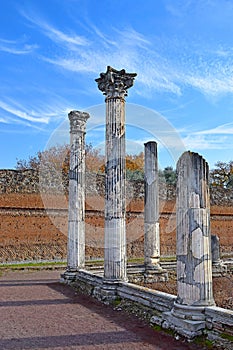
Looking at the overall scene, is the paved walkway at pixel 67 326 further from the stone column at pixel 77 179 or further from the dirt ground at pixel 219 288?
the stone column at pixel 77 179

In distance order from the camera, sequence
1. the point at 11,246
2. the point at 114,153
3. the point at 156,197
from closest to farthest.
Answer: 1. the point at 114,153
2. the point at 156,197
3. the point at 11,246

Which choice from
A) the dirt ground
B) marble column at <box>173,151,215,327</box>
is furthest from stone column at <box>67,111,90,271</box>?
marble column at <box>173,151,215,327</box>

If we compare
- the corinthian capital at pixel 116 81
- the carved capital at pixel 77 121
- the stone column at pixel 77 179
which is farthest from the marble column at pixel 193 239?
the carved capital at pixel 77 121

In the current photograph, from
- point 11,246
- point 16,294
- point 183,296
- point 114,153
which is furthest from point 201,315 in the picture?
point 11,246

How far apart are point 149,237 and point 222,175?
2906 centimetres

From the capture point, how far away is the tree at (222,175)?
127 ft

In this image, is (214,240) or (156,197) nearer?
(156,197)

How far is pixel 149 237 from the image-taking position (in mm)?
12688

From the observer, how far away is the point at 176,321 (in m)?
6.23

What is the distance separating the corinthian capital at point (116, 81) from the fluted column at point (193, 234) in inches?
145

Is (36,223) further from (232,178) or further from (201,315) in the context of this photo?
(232,178)

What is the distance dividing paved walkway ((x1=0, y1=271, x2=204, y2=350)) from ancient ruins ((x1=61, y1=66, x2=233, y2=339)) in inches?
16.3

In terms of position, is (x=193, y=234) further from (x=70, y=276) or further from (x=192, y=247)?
(x=70, y=276)

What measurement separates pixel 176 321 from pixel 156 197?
691 cm
